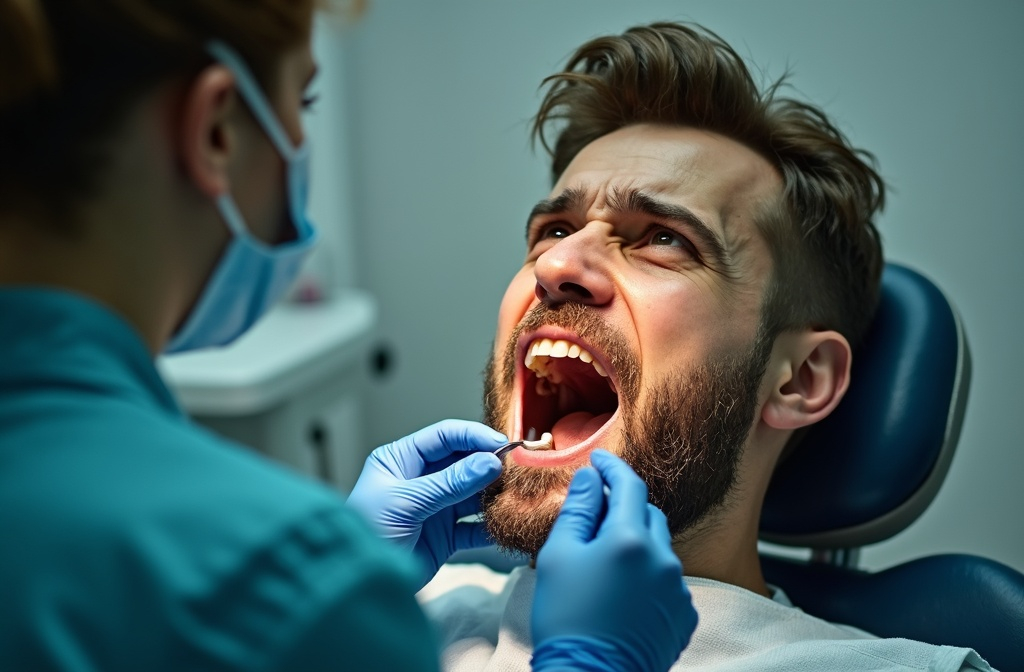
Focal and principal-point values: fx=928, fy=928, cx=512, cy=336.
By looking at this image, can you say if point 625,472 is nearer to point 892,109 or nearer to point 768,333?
point 768,333

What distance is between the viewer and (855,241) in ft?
4.56

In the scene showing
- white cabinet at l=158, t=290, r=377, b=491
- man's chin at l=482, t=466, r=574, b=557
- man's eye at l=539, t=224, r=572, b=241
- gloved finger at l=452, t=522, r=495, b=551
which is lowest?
white cabinet at l=158, t=290, r=377, b=491

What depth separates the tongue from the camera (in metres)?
1.32

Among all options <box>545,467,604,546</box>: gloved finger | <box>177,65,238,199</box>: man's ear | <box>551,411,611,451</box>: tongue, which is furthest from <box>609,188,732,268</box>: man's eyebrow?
<box>177,65,238,199</box>: man's ear

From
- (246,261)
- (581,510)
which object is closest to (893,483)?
(581,510)

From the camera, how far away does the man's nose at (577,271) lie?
4.00ft

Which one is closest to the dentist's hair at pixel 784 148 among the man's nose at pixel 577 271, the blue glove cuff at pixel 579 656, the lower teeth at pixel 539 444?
the man's nose at pixel 577 271

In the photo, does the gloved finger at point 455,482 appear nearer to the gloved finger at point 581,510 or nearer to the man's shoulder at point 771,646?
the gloved finger at point 581,510

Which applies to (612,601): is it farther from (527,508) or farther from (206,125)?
(206,125)

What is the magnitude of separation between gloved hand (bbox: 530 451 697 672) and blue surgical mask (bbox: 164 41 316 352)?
1.25 feet

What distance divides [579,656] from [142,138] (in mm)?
581

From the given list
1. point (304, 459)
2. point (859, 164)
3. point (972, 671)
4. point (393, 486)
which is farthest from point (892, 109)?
point (304, 459)

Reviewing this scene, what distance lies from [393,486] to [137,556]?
61 centimetres

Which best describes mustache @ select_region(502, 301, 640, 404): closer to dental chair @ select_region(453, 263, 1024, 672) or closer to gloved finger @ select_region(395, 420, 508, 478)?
gloved finger @ select_region(395, 420, 508, 478)
